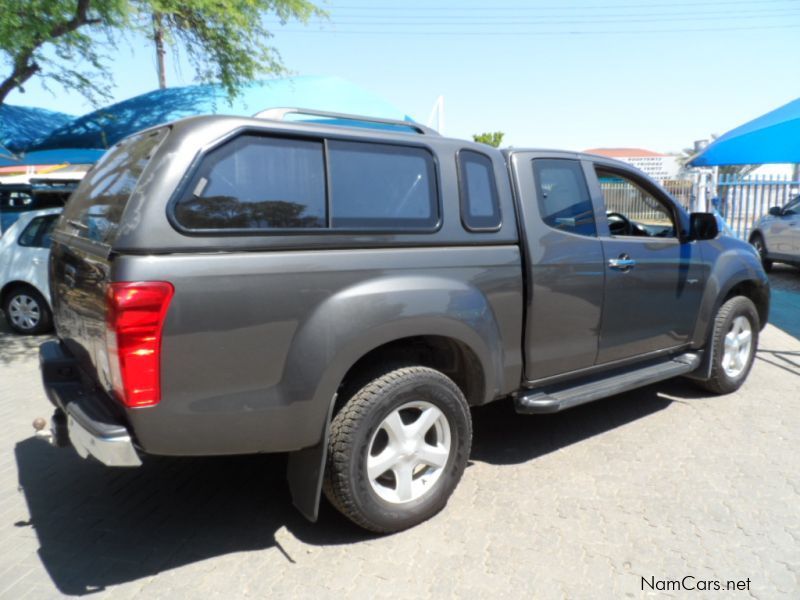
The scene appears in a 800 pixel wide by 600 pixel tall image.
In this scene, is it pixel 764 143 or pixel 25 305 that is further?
pixel 25 305

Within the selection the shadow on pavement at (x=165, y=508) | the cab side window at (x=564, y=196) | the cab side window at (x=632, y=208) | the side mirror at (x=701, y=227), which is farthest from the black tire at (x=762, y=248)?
the cab side window at (x=564, y=196)

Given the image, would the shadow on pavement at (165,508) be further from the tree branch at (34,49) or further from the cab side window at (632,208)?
the tree branch at (34,49)

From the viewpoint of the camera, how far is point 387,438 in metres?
3.10

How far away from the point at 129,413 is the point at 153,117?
7.73m

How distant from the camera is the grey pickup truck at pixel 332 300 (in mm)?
2420

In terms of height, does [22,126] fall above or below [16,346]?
above

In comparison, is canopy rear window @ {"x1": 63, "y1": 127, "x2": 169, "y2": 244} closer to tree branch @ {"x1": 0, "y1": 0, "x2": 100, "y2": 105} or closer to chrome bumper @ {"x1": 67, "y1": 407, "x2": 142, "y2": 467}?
chrome bumper @ {"x1": 67, "y1": 407, "x2": 142, "y2": 467}

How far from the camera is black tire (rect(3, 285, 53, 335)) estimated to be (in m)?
7.38

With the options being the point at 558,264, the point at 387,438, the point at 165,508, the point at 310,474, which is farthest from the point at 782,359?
the point at 165,508

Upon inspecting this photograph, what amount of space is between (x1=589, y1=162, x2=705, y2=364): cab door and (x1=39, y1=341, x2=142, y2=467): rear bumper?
2.81 m

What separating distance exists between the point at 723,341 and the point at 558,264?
2.13m

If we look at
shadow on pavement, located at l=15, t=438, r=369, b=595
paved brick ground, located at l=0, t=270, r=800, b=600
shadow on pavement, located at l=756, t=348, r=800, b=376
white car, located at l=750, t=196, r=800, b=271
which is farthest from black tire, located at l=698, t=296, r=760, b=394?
white car, located at l=750, t=196, r=800, b=271

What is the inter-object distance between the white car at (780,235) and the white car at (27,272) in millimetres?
11882

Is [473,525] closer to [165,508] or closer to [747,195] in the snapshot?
[165,508]
